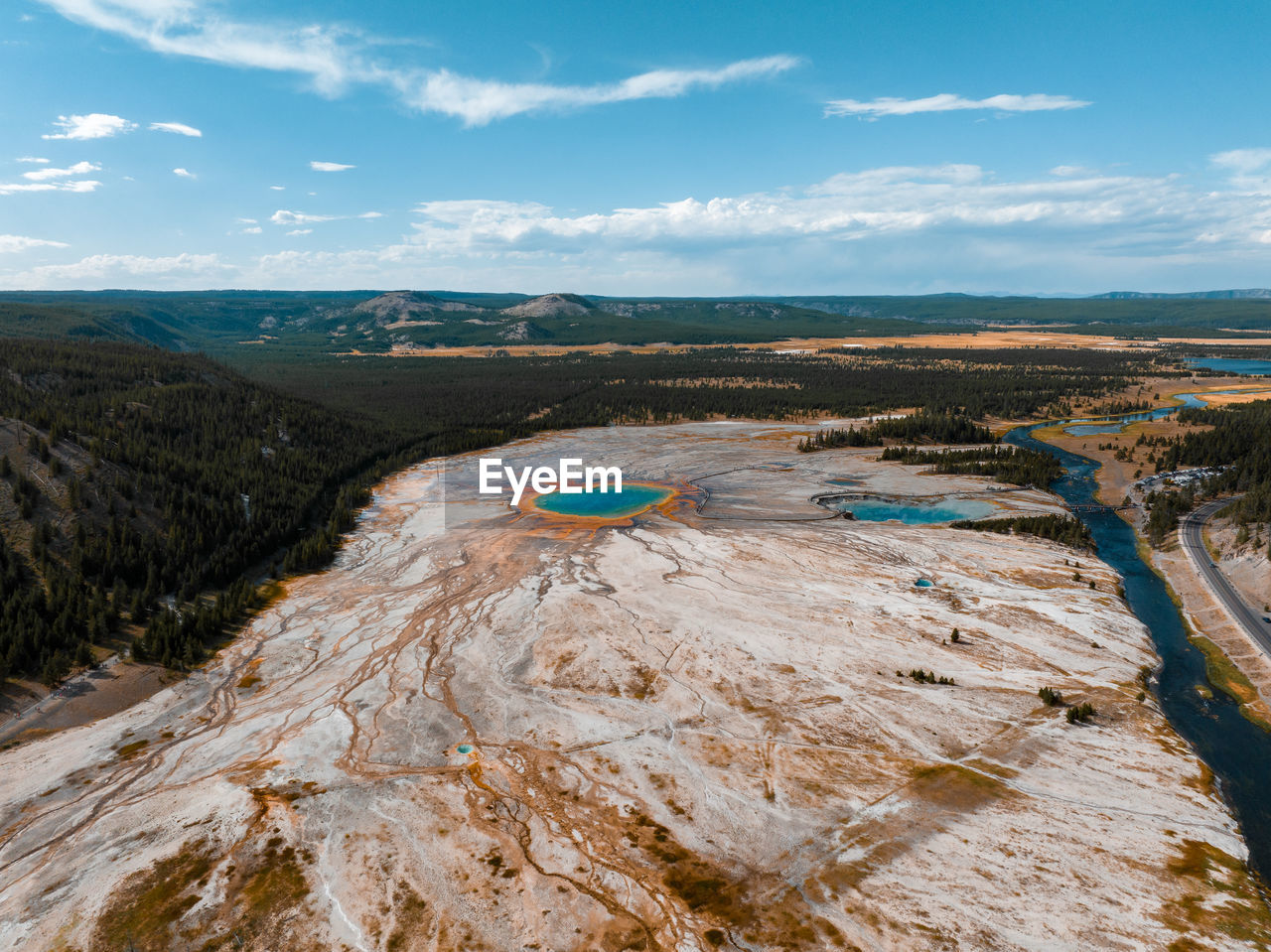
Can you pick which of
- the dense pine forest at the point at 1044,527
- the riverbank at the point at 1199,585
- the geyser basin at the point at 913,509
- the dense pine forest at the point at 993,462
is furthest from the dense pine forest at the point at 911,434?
the dense pine forest at the point at 1044,527

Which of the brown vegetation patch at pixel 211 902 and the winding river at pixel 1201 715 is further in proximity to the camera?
the winding river at pixel 1201 715

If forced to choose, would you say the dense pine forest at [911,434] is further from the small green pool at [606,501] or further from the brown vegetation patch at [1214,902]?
the brown vegetation patch at [1214,902]

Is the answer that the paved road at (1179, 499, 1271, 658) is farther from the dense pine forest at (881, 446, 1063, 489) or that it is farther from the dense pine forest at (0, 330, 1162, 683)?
the dense pine forest at (0, 330, 1162, 683)

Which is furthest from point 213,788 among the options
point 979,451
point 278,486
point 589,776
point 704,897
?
point 979,451

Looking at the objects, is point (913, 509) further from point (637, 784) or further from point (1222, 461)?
point (637, 784)

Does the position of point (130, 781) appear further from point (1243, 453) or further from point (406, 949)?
point (1243, 453)

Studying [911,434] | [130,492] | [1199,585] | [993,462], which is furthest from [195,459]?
[911,434]
